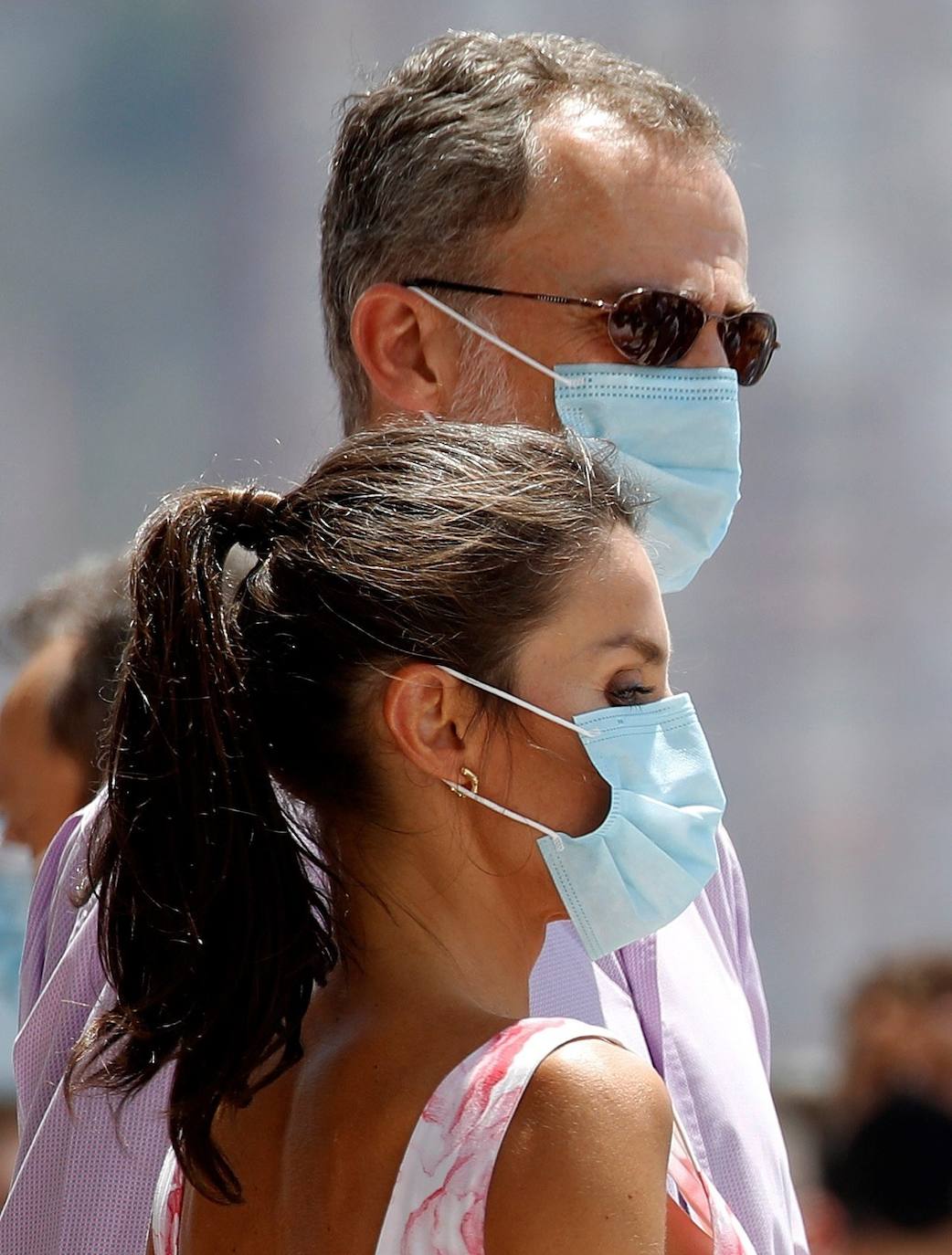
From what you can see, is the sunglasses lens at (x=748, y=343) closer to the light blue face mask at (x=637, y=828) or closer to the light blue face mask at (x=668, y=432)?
the light blue face mask at (x=668, y=432)

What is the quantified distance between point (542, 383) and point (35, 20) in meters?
2.63

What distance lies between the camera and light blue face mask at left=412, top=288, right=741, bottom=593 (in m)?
2.00

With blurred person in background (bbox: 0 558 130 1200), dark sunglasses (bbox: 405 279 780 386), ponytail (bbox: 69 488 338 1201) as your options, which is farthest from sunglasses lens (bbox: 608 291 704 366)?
blurred person in background (bbox: 0 558 130 1200)

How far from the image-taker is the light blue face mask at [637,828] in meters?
1.51

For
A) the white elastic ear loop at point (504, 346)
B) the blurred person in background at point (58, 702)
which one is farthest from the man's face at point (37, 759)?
the white elastic ear loop at point (504, 346)

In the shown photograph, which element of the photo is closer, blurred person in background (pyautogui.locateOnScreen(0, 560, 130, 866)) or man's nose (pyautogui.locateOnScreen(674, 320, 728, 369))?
man's nose (pyautogui.locateOnScreen(674, 320, 728, 369))

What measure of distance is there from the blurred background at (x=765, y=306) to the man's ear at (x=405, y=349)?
198 centimetres

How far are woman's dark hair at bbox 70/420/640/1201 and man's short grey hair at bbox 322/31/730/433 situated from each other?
22.8 inches

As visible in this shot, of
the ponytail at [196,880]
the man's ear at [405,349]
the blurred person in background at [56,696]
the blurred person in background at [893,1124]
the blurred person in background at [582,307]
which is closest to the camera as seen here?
the ponytail at [196,880]

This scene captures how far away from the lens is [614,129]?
81.0 inches

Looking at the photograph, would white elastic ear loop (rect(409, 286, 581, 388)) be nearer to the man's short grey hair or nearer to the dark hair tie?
the man's short grey hair

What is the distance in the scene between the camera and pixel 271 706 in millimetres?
1488

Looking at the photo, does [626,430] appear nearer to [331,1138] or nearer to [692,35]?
[331,1138]

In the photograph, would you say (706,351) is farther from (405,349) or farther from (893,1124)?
(893,1124)
